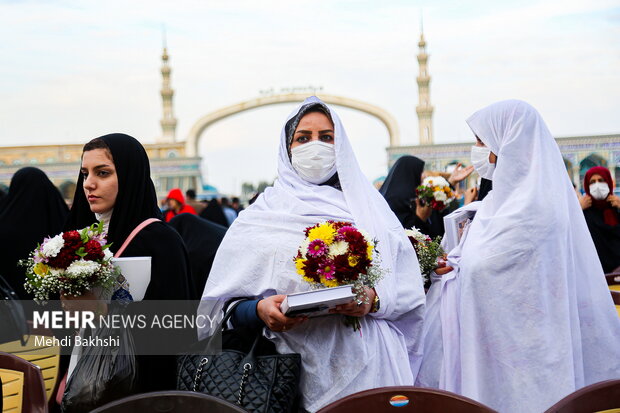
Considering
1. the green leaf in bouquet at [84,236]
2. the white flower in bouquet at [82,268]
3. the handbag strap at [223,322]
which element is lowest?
the handbag strap at [223,322]

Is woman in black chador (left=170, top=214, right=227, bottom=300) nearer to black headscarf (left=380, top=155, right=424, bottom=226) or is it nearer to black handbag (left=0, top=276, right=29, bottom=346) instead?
black handbag (left=0, top=276, right=29, bottom=346)

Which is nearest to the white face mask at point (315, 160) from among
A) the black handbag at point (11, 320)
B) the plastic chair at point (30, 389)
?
the plastic chair at point (30, 389)

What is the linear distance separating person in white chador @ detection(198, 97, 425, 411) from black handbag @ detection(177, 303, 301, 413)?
0.13 m

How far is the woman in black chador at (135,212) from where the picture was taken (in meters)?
2.50

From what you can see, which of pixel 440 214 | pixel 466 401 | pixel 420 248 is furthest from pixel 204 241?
pixel 466 401

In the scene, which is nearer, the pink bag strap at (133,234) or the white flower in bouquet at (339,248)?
the white flower in bouquet at (339,248)

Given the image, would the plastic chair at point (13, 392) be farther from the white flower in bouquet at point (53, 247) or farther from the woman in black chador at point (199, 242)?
the woman in black chador at point (199, 242)

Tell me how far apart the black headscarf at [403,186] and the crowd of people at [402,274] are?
88.8 inches

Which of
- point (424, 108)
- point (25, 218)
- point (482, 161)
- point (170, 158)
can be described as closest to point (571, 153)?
point (424, 108)

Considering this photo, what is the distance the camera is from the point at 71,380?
7.34ft

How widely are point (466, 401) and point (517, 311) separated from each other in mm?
1303

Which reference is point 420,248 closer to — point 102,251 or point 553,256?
point 553,256

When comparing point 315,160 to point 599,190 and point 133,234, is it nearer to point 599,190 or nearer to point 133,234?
point 133,234

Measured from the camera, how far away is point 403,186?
226 inches
